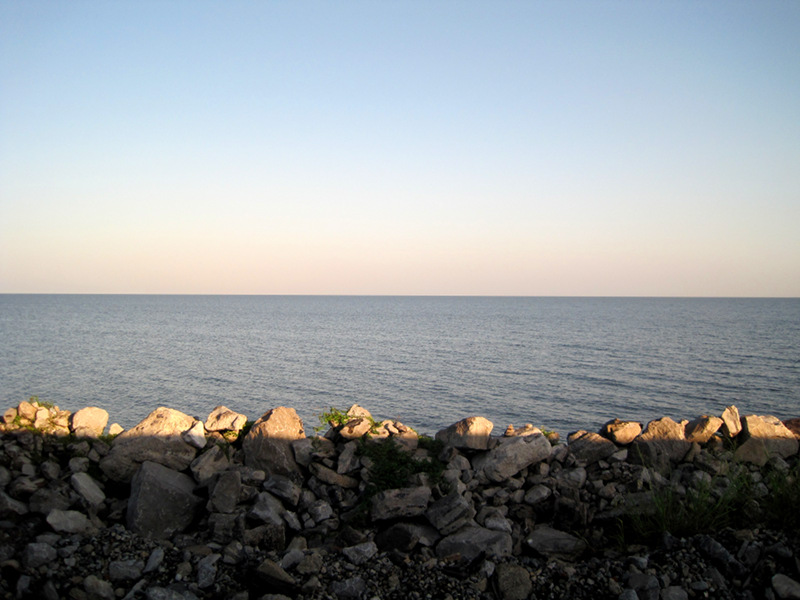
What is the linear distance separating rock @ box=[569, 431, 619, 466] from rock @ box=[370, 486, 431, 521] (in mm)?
3641

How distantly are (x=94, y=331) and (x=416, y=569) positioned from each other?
105 m

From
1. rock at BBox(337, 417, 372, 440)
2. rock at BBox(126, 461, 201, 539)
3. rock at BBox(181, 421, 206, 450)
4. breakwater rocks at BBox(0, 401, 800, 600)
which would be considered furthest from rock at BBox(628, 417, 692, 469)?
rock at BBox(181, 421, 206, 450)

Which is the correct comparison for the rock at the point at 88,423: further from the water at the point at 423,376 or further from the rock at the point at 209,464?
the water at the point at 423,376

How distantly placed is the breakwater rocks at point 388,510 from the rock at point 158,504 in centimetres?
3

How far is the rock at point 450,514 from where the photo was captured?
8.98m

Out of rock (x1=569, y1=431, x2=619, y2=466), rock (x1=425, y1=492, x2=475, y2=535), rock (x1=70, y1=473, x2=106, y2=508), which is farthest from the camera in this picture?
rock (x1=569, y1=431, x2=619, y2=466)

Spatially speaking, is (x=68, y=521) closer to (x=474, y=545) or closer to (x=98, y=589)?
(x=98, y=589)

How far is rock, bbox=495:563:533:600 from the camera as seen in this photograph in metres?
7.36

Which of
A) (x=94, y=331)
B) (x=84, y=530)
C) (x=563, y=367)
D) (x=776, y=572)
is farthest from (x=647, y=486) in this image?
(x=94, y=331)

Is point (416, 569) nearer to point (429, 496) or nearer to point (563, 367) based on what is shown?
point (429, 496)

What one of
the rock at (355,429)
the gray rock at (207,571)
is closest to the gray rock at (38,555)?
the gray rock at (207,571)

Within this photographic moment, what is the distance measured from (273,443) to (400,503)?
3039 millimetres

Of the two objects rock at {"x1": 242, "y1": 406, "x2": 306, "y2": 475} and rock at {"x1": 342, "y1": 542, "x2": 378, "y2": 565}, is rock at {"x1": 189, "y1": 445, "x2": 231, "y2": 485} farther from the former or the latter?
rock at {"x1": 342, "y1": 542, "x2": 378, "y2": 565}

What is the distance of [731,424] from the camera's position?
474 inches
